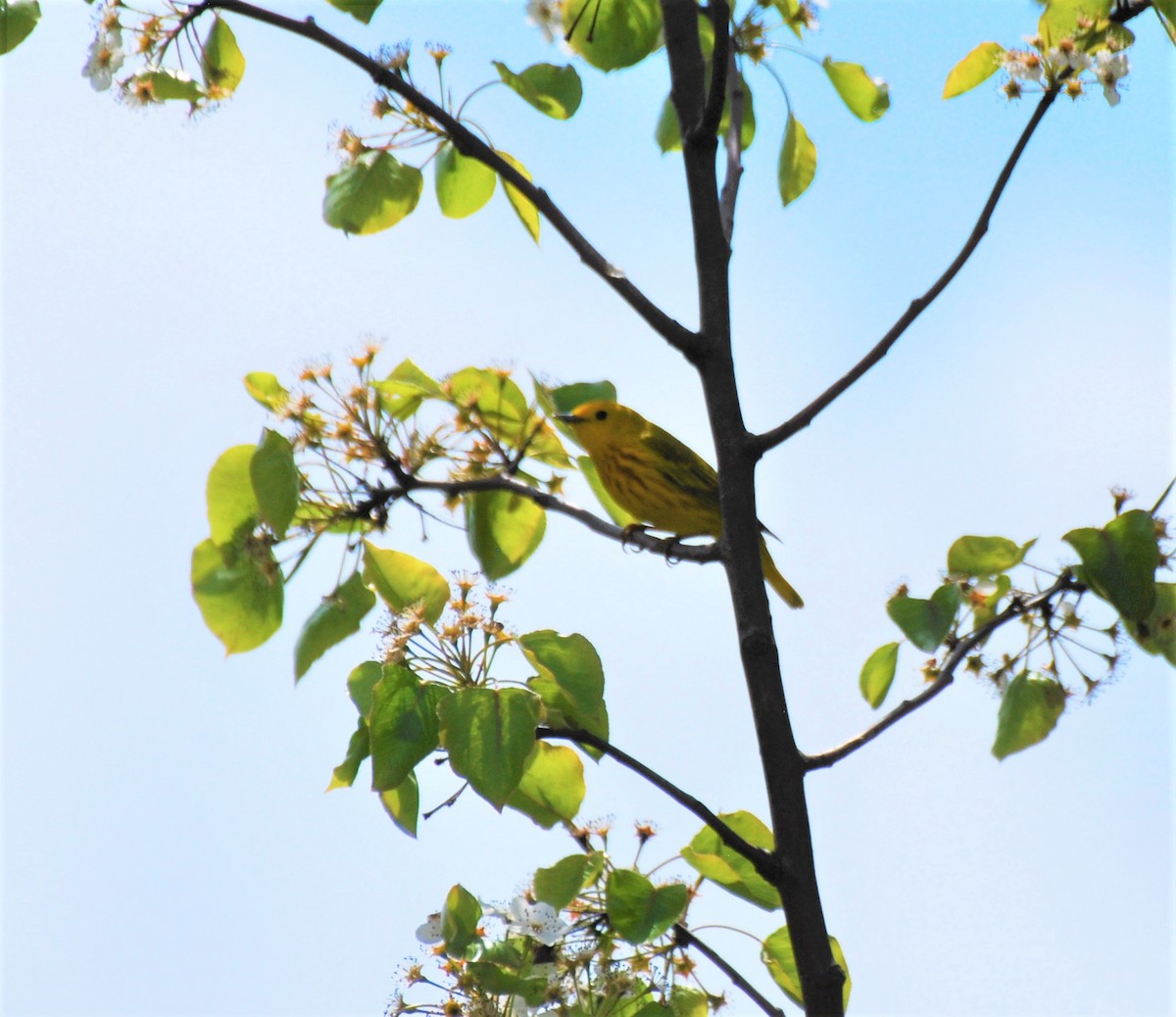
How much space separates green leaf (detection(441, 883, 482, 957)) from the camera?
1.77m

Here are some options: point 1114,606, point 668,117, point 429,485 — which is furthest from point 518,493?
point 668,117

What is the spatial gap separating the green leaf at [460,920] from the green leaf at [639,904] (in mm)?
232

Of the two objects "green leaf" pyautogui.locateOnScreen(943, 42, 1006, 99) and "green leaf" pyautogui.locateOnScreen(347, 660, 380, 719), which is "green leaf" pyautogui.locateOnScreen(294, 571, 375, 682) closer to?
"green leaf" pyautogui.locateOnScreen(347, 660, 380, 719)

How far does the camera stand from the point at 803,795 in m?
1.67

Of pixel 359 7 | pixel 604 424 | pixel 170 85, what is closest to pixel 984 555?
pixel 359 7

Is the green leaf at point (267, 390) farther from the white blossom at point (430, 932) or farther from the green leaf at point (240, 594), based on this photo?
the white blossom at point (430, 932)

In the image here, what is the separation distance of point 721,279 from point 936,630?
0.61 meters

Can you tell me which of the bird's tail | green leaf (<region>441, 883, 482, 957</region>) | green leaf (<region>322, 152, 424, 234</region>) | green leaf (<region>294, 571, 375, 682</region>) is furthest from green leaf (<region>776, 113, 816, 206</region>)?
the bird's tail

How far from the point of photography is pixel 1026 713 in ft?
6.30

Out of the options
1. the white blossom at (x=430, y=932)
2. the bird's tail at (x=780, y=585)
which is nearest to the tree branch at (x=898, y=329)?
the white blossom at (x=430, y=932)

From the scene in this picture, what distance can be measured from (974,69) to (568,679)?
1.25 m

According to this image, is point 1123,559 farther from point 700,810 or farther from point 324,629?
point 324,629

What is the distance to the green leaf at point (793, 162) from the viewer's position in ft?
8.00

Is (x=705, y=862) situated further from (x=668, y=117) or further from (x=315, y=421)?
(x=668, y=117)
